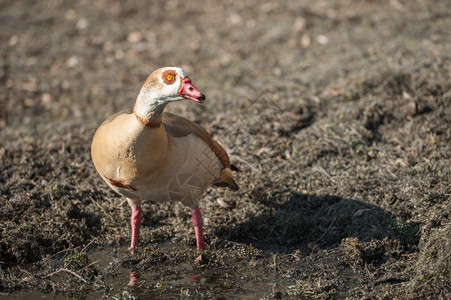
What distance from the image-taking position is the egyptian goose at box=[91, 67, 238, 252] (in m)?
4.68

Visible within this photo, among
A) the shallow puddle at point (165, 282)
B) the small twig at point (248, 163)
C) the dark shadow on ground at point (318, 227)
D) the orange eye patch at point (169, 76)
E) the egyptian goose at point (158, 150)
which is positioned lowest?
the dark shadow on ground at point (318, 227)

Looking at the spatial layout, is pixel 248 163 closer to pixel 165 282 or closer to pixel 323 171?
pixel 323 171

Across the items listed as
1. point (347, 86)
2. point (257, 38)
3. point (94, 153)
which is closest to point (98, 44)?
point (257, 38)

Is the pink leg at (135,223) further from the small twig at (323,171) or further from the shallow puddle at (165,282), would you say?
the small twig at (323,171)

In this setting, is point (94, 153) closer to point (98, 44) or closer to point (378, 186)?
point (378, 186)

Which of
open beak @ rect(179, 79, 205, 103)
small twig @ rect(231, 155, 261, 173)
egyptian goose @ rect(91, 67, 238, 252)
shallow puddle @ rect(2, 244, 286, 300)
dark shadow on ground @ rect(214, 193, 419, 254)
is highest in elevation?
open beak @ rect(179, 79, 205, 103)

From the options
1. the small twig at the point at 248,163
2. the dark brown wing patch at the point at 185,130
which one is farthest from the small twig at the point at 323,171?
the dark brown wing patch at the point at 185,130

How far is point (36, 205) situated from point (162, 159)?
184cm

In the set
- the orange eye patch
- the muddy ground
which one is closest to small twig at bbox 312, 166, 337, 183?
the muddy ground

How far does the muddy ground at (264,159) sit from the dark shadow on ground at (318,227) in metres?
0.02

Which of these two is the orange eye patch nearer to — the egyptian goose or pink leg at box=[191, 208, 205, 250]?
the egyptian goose

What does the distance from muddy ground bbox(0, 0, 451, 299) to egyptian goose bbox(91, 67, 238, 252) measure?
1.91 feet

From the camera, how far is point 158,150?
15.8 feet

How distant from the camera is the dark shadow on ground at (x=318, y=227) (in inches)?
216
